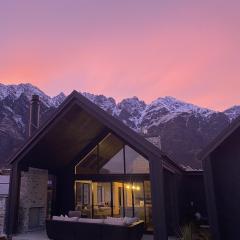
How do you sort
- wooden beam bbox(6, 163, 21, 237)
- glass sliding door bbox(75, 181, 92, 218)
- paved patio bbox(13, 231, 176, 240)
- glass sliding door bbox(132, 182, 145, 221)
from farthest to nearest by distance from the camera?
glass sliding door bbox(75, 181, 92, 218) < glass sliding door bbox(132, 182, 145, 221) < wooden beam bbox(6, 163, 21, 237) < paved patio bbox(13, 231, 176, 240)

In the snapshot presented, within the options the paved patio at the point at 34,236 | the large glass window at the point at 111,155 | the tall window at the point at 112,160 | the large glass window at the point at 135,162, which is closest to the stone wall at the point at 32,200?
the paved patio at the point at 34,236

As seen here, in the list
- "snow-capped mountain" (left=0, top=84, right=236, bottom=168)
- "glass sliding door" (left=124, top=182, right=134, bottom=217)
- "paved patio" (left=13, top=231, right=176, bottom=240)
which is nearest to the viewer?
"paved patio" (left=13, top=231, right=176, bottom=240)

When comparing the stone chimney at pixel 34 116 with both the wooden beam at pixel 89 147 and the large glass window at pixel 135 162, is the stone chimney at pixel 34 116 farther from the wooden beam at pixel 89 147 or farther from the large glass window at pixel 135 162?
the large glass window at pixel 135 162

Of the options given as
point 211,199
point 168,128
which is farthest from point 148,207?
point 168,128

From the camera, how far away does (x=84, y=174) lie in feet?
51.2

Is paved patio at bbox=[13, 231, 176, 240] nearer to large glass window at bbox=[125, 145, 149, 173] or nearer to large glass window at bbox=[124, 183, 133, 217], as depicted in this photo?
large glass window at bbox=[124, 183, 133, 217]

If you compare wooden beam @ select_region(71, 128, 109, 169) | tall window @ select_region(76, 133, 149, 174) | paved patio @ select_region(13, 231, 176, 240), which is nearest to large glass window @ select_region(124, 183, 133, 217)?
tall window @ select_region(76, 133, 149, 174)

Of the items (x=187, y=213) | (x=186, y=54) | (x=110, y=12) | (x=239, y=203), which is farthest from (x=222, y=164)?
(x=186, y=54)

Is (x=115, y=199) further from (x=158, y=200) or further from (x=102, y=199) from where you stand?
(x=158, y=200)

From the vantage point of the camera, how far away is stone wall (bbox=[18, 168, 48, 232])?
44.9ft

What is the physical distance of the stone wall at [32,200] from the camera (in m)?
13.7

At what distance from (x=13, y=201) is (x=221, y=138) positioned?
904 cm

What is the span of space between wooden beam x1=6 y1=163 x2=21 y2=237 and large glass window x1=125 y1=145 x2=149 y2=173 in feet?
16.6

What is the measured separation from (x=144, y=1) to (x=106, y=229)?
11.3 metres
